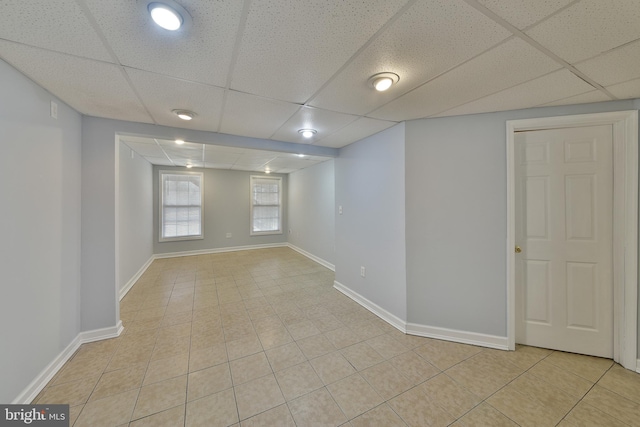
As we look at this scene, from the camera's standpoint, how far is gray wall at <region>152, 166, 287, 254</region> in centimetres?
595

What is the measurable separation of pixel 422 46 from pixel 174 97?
6.24 ft

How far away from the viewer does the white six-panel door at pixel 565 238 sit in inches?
76.7

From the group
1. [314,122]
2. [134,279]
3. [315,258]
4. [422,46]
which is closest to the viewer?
[422,46]

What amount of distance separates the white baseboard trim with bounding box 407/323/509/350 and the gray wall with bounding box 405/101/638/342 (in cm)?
5

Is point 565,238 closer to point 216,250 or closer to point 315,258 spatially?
point 315,258

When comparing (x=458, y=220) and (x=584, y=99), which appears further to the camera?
(x=458, y=220)

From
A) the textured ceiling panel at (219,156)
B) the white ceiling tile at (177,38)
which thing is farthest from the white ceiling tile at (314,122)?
the textured ceiling panel at (219,156)

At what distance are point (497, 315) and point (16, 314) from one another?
3831 millimetres

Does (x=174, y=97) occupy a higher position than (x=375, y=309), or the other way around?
(x=174, y=97)

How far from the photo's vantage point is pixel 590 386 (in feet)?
5.49

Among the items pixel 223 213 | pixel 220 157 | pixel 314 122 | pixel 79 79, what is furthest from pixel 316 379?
pixel 223 213

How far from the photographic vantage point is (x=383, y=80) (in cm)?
154

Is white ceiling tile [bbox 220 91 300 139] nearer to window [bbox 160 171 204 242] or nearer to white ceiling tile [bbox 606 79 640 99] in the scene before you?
white ceiling tile [bbox 606 79 640 99]

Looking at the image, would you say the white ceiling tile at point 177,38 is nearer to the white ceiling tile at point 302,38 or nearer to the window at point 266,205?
the white ceiling tile at point 302,38
